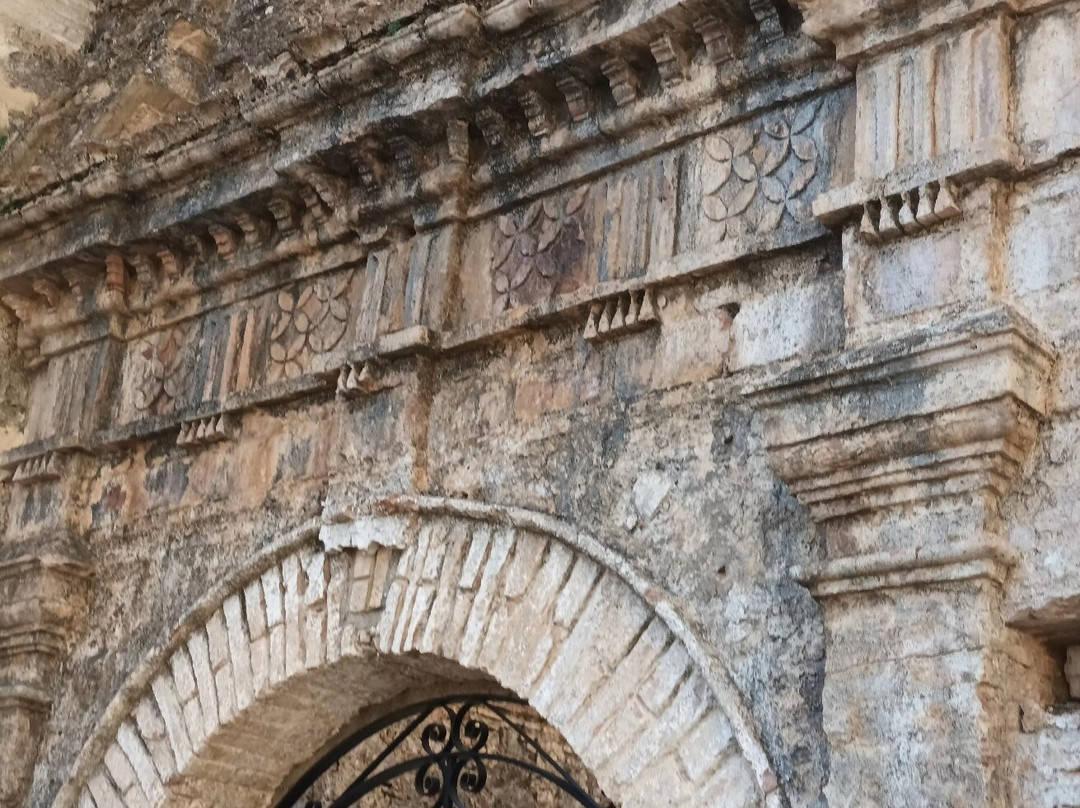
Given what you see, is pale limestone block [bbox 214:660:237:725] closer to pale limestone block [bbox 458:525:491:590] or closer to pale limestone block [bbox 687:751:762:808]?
pale limestone block [bbox 458:525:491:590]

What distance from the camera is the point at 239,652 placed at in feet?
13.7

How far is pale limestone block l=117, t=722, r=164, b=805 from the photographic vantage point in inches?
168

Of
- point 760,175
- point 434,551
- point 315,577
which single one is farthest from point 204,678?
point 760,175

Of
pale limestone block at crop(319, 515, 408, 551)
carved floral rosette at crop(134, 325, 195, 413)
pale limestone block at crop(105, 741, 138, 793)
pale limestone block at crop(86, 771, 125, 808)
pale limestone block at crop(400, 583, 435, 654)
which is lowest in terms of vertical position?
pale limestone block at crop(86, 771, 125, 808)

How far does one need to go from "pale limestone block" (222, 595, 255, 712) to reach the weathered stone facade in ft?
0.04

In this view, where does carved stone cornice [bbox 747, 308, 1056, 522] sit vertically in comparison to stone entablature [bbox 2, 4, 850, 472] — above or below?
below

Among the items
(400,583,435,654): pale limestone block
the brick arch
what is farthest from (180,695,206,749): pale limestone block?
(400,583,435,654): pale limestone block

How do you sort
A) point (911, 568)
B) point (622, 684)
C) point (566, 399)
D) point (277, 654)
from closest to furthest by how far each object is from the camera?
point (911, 568) < point (622, 684) < point (566, 399) < point (277, 654)

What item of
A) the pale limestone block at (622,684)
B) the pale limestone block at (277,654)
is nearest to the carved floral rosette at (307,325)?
the pale limestone block at (277,654)

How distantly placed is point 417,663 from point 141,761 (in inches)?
41.6

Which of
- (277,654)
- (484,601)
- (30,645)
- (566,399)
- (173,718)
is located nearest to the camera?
(484,601)

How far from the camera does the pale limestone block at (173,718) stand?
13.8 feet

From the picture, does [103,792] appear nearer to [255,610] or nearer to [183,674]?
[183,674]

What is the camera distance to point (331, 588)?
4.05 meters
